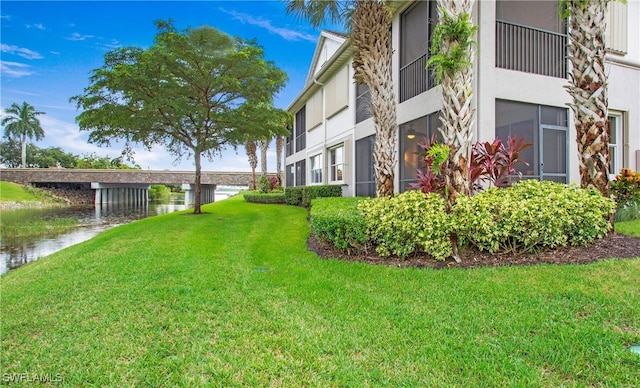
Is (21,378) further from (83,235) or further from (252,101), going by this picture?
(83,235)

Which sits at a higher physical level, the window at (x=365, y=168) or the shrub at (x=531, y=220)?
the window at (x=365, y=168)

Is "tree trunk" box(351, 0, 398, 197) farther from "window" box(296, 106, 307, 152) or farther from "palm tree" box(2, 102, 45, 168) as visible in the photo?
"palm tree" box(2, 102, 45, 168)

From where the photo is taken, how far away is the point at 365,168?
12.8 m

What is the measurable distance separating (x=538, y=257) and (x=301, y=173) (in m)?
17.1

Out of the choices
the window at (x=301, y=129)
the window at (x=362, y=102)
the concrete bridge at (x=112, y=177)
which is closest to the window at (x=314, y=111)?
the window at (x=301, y=129)

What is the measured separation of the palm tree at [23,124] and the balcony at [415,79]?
7429cm

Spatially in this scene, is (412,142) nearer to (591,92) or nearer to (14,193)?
(591,92)

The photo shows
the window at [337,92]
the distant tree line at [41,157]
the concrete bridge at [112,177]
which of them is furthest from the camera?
the distant tree line at [41,157]

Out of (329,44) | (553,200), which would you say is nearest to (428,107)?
(553,200)

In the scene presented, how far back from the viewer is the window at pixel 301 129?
2067 centimetres

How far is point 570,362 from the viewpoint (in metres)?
2.59

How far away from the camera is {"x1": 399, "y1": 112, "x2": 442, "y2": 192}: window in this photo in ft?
30.1

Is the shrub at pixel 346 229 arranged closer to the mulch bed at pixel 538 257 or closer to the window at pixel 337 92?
the mulch bed at pixel 538 257

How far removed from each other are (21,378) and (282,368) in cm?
216
